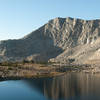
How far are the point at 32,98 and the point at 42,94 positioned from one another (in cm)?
864

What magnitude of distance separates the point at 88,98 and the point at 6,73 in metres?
82.2

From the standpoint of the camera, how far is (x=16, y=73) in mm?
148875

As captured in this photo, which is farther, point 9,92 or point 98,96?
point 9,92

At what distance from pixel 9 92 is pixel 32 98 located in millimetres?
13714

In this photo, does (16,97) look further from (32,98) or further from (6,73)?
(6,73)

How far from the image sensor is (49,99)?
75312 millimetres

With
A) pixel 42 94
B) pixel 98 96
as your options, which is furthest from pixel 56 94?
pixel 98 96

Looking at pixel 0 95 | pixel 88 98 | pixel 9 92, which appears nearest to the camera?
pixel 88 98

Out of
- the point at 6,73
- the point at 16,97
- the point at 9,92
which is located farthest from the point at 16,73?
the point at 16,97

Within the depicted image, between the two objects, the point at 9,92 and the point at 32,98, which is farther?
the point at 9,92

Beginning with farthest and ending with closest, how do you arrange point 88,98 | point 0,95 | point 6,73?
point 6,73, point 0,95, point 88,98

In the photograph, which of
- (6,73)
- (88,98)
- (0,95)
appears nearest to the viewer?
(88,98)

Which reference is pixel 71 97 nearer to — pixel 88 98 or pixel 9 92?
pixel 88 98

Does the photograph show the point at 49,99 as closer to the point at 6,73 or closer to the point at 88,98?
the point at 88,98
